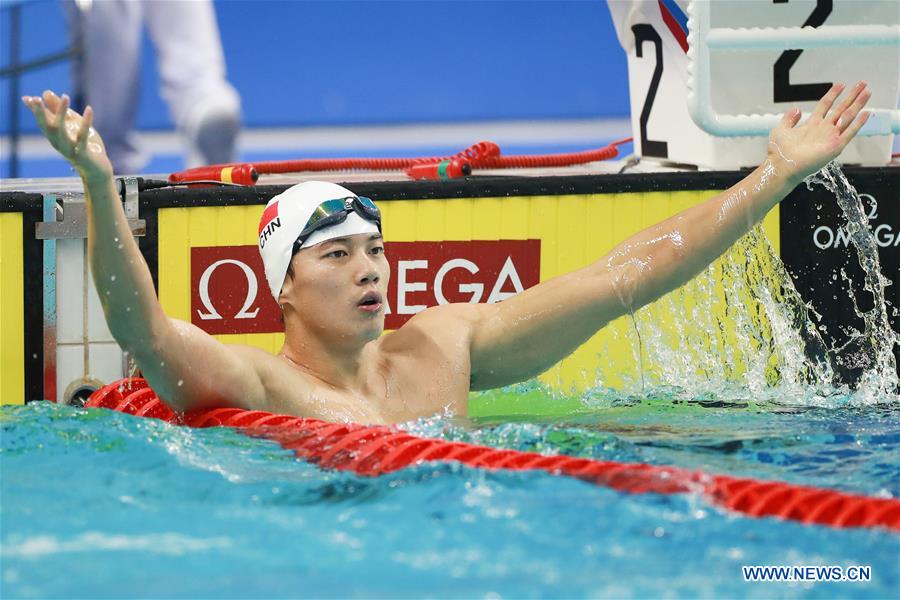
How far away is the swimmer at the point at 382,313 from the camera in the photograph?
255cm

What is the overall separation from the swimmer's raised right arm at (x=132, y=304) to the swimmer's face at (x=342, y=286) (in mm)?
195

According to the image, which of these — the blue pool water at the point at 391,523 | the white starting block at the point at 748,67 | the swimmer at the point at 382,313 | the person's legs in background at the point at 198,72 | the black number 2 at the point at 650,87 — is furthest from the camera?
the person's legs in background at the point at 198,72

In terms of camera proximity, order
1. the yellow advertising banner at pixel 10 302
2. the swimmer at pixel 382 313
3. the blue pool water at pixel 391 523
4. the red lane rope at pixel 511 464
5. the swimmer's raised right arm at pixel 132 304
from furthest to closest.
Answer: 1. the yellow advertising banner at pixel 10 302
2. the swimmer at pixel 382 313
3. the swimmer's raised right arm at pixel 132 304
4. the red lane rope at pixel 511 464
5. the blue pool water at pixel 391 523

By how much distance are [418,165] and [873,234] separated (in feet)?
4.26

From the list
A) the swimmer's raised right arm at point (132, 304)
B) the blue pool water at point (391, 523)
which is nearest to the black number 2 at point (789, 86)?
the blue pool water at point (391, 523)

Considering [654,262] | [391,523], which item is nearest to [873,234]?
[654,262]

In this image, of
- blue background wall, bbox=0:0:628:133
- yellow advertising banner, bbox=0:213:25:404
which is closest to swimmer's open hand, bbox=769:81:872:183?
yellow advertising banner, bbox=0:213:25:404

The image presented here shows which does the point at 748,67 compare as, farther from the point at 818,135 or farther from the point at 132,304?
the point at 132,304

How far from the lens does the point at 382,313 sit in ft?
8.50

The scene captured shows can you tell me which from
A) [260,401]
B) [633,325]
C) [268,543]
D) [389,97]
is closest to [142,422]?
[260,401]

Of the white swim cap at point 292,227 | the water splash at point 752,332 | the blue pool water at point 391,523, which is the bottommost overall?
the blue pool water at point 391,523

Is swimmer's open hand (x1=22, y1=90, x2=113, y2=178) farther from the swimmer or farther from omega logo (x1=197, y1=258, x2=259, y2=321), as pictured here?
omega logo (x1=197, y1=258, x2=259, y2=321)

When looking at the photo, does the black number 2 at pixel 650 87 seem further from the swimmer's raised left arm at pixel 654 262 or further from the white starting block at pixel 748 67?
the swimmer's raised left arm at pixel 654 262

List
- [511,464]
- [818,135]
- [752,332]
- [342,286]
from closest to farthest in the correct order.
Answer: [511,464] < [342,286] < [818,135] < [752,332]
